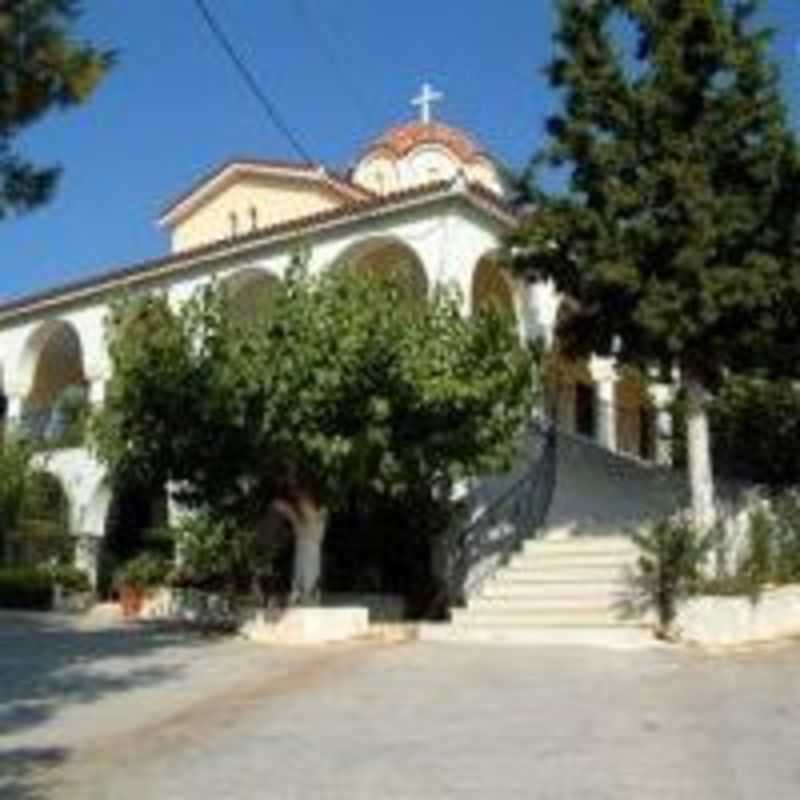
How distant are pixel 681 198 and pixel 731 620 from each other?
196 inches

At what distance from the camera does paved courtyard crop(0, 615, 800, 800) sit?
42.0 ft

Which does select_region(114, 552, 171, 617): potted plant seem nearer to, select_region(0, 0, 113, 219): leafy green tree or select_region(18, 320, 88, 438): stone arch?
select_region(18, 320, 88, 438): stone arch

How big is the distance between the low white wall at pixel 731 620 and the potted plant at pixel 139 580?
11439 mm

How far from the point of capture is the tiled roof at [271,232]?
30609 millimetres

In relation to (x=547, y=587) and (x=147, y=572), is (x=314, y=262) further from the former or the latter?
(x=547, y=587)

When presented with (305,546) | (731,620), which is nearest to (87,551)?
(305,546)

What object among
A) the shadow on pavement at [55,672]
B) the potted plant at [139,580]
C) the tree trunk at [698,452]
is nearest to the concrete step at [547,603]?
the tree trunk at [698,452]

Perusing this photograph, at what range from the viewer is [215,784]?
1278cm

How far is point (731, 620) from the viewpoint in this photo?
71.9 feet

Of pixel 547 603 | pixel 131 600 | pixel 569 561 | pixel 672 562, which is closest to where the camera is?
pixel 672 562

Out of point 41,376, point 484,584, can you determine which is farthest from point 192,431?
point 41,376

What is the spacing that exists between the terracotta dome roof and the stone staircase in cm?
1823

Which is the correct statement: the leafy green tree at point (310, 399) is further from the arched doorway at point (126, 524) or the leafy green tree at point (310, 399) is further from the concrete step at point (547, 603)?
the arched doorway at point (126, 524)

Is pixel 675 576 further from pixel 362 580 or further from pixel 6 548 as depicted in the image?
pixel 6 548
